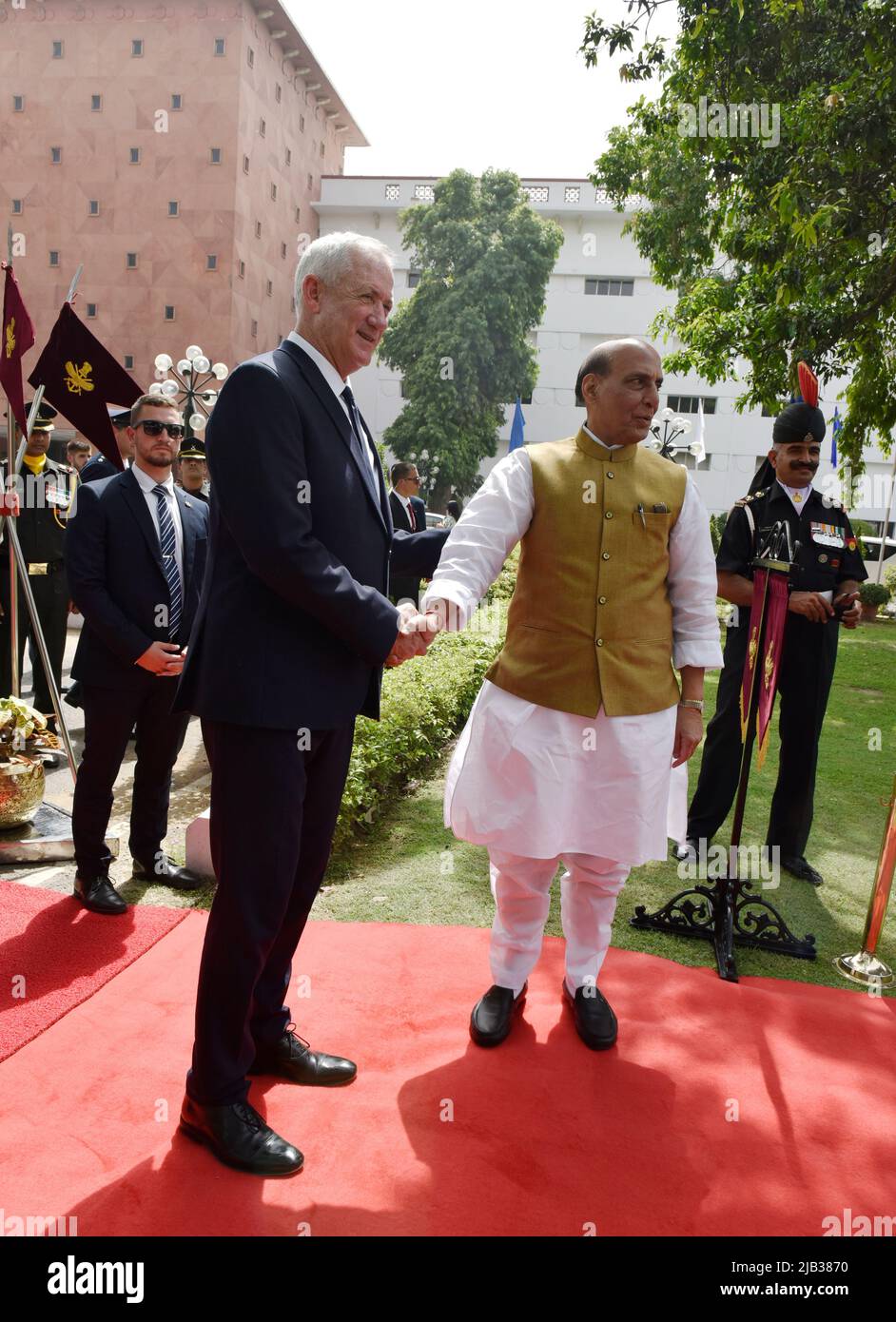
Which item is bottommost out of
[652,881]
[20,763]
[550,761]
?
[652,881]

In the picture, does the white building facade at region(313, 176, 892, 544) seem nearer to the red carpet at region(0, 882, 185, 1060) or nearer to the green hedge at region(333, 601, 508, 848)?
the green hedge at region(333, 601, 508, 848)

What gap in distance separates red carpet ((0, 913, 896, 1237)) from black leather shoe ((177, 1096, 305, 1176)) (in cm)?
4

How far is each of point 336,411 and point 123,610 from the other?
2065 mm

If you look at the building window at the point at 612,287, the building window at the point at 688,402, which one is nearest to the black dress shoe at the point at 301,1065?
the building window at the point at 688,402

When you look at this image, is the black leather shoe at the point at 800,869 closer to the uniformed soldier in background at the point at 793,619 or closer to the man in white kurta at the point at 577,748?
the uniformed soldier in background at the point at 793,619

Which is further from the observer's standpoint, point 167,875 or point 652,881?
point 652,881

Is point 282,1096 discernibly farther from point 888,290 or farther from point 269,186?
point 269,186

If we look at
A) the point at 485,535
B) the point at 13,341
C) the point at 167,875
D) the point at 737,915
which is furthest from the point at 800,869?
the point at 13,341

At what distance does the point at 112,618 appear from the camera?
3.94m

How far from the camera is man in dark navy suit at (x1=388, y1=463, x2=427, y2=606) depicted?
10766mm

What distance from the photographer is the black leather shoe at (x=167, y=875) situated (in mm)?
4297

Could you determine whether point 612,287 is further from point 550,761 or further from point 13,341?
point 550,761

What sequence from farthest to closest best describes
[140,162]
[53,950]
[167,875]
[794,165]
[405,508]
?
[140,162] < [405,508] < [794,165] < [167,875] < [53,950]

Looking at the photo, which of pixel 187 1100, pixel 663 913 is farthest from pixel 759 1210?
pixel 663 913
